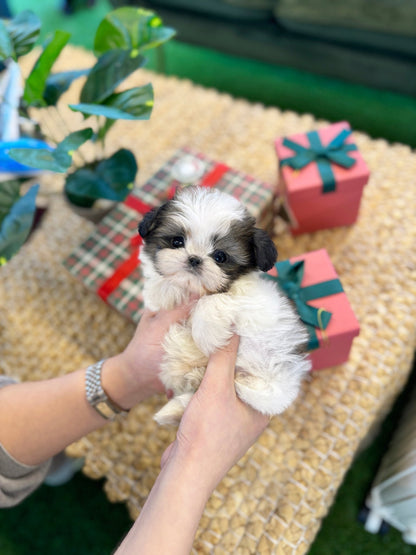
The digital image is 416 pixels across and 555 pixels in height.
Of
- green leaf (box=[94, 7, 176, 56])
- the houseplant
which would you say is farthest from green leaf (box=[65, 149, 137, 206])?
green leaf (box=[94, 7, 176, 56])

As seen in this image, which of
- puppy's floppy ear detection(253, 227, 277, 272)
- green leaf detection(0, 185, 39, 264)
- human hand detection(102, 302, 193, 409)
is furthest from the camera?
green leaf detection(0, 185, 39, 264)

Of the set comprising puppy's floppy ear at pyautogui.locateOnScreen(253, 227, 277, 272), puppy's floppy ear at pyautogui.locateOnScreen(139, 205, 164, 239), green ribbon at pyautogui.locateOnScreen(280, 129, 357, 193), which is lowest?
green ribbon at pyautogui.locateOnScreen(280, 129, 357, 193)

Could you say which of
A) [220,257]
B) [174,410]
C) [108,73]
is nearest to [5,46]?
[108,73]

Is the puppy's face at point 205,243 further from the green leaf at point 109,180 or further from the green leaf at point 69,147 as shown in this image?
the green leaf at point 109,180

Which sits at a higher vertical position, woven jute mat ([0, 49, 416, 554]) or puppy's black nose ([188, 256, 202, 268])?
puppy's black nose ([188, 256, 202, 268])

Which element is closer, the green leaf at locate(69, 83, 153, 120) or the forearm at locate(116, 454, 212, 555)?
the forearm at locate(116, 454, 212, 555)

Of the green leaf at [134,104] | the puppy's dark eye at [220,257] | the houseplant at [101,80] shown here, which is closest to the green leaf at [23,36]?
the houseplant at [101,80]

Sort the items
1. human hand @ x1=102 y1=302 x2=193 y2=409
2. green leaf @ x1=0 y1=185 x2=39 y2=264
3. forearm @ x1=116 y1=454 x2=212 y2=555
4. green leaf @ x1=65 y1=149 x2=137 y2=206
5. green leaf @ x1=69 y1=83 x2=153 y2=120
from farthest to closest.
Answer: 1. green leaf @ x1=65 y1=149 x2=137 y2=206
2. green leaf @ x1=0 y1=185 x2=39 y2=264
3. green leaf @ x1=69 y1=83 x2=153 y2=120
4. human hand @ x1=102 y1=302 x2=193 y2=409
5. forearm @ x1=116 y1=454 x2=212 y2=555

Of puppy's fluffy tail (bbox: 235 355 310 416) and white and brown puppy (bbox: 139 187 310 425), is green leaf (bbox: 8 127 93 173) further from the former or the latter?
puppy's fluffy tail (bbox: 235 355 310 416)
